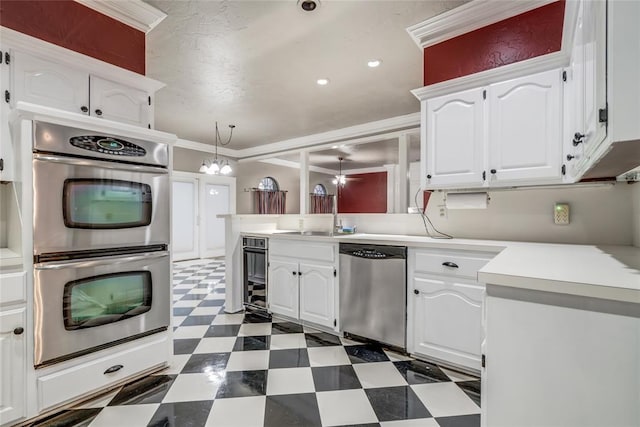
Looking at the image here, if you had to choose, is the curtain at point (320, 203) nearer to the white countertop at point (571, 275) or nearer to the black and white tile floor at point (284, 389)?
the black and white tile floor at point (284, 389)

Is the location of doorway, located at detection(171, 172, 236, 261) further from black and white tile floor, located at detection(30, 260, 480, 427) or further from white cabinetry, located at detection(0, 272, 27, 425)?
white cabinetry, located at detection(0, 272, 27, 425)

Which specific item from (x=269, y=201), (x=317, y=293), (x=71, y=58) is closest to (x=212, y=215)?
(x=269, y=201)

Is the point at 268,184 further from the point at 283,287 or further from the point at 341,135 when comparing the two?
the point at 283,287

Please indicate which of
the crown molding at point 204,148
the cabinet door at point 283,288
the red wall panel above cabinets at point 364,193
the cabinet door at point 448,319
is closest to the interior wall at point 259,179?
the crown molding at point 204,148

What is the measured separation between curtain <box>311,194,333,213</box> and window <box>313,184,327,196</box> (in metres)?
0.15

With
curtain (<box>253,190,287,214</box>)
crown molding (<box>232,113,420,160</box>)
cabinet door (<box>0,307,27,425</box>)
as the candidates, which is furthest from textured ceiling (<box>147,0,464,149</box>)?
curtain (<box>253,190,287,214</box>)

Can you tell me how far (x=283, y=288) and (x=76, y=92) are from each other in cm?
225

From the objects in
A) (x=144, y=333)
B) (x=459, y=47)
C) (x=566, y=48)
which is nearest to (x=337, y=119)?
(x=459, y=47)

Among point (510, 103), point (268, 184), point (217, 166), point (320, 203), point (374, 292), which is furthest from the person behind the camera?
point (320, 203)

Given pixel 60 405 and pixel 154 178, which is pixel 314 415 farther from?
pixel 154 178

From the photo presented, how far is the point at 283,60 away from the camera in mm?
3137

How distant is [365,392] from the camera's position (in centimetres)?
187

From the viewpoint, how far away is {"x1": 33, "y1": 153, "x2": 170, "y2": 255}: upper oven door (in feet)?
5.14

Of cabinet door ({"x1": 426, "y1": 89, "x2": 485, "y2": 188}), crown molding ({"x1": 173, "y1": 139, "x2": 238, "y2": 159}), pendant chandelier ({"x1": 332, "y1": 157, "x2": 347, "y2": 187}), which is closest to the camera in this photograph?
cabinet door ({"x1": 426, "y1": 89, "x2": 485, "y2": 188})
